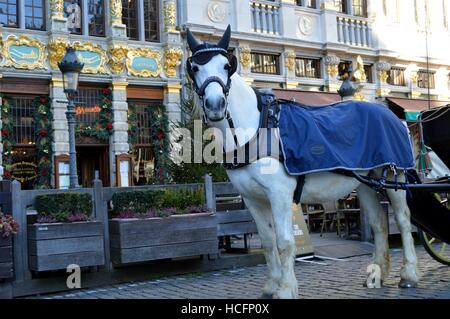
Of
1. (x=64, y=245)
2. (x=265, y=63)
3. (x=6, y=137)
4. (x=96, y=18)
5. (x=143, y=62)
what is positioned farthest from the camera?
(x=265, y=63)

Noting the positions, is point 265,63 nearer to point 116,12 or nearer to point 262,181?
point 116,12

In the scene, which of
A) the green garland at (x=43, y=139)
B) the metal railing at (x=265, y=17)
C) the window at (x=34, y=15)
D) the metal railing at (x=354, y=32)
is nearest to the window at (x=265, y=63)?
the metal railing at (x=265, y=17)

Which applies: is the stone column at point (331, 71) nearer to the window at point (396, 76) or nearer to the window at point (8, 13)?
the window at point (396, 76)

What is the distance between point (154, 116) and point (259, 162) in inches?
487

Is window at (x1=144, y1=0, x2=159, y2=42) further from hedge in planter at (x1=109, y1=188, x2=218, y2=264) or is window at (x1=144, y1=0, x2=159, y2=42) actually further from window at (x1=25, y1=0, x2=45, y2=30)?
hedge in planter at (x1=109, y1=188, x2=218, y2=264)

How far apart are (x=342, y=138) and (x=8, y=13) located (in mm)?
12410

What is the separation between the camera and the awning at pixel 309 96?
1914 cm

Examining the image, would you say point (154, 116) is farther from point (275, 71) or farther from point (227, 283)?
point (227, 283)

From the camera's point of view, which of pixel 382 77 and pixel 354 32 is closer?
pixel 354 32

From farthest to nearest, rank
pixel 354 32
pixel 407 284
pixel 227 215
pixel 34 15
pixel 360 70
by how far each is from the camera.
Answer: pixel 354 32 → pixel 360 70 → pixel 34 15 → pixel 227 215 → pixel 407 284

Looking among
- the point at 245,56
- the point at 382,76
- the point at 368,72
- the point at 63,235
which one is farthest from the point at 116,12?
the point at 382,76

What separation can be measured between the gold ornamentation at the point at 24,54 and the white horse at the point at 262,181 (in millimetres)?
10944

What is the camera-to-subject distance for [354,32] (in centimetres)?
2220

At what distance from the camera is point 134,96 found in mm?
17359
